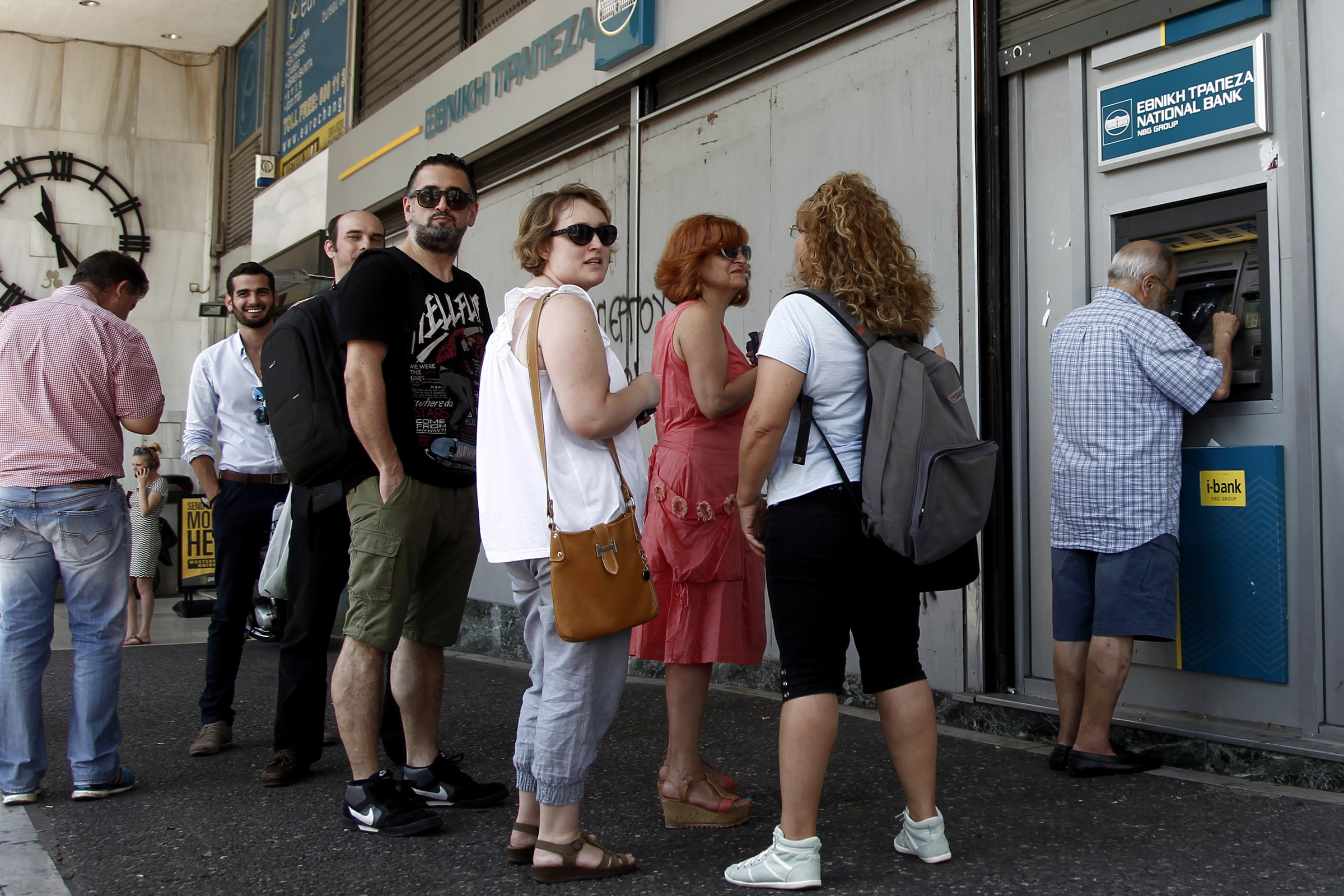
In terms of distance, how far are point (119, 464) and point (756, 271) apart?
10.1 ft

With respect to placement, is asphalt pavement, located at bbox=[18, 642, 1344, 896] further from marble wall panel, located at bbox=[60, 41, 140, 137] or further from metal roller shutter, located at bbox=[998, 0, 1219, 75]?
marble wall panel, located at bbox=[60, 41, 140, 137]

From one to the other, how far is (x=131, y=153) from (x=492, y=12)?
9935 millimetres

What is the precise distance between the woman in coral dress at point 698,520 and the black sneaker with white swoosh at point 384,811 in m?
0.68

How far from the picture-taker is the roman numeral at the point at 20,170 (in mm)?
15203

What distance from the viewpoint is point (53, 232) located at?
15328 millimetres

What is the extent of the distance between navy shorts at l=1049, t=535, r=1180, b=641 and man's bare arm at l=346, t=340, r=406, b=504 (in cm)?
226

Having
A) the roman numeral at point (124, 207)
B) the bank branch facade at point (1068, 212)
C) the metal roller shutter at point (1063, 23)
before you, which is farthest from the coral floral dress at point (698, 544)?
the roman numeral at point (124, 207)

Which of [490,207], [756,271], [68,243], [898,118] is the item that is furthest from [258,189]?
[898,118]

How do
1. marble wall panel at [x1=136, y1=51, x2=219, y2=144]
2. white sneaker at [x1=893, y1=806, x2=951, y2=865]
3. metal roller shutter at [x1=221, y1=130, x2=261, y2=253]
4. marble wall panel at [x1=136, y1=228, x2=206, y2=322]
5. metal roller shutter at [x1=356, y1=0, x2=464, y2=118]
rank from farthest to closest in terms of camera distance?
1. marble wall panel at [x1=136, y1=51, x2=219, y2=144]
2. marble wall panel at [x1=136, y1=228, x2=206, y2=322]
3. metal roller shutter at [x1=221, y1=130, x2=261, y2=253]
4. metal roller shutter at [x1=356, y1=0, x2=464, y2=118]
5. white sneaker at [x1=893, y1=806, x2=951, y2=865]

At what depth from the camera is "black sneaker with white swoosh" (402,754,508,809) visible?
3.42 metres

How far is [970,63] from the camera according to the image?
4.55m

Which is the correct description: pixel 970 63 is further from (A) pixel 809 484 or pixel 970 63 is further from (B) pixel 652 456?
(A) pixel 809 484

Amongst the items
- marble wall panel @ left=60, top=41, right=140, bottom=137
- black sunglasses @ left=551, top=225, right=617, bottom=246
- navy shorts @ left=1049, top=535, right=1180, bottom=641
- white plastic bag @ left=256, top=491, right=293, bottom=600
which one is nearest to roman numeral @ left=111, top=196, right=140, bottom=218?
marble wall panel @ left=60, top=41, right=140, bottom=137

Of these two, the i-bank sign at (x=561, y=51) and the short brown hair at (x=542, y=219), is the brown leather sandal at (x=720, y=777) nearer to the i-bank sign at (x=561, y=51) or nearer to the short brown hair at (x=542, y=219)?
the short brown hair at (x=542, y=219)
